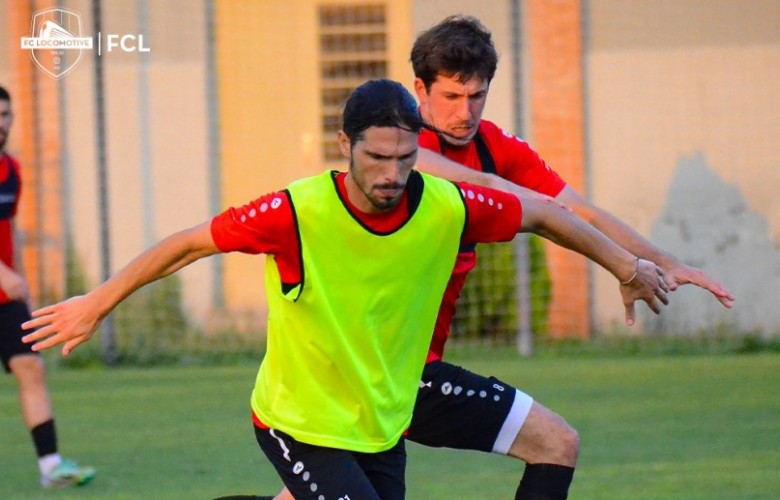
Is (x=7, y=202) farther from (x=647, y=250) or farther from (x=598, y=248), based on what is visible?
(x=598, y=248)

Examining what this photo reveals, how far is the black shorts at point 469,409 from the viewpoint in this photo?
5004 millimetres

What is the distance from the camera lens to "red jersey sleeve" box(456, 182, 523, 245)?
4.41 metres

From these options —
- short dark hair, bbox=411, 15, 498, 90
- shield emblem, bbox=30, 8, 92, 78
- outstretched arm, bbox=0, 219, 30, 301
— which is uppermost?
shield emblem, bbox=30, 8, 92, 78

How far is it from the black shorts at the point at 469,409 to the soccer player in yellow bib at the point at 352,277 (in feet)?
1.61

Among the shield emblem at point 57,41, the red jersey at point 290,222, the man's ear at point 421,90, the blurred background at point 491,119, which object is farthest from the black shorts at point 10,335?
the shield emblem at point 57,41

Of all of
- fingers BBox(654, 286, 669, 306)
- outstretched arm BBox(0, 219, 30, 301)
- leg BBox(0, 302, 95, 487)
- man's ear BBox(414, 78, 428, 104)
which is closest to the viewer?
A: fingers BBox(654, 286, 669, 306)

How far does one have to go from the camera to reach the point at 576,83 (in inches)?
531

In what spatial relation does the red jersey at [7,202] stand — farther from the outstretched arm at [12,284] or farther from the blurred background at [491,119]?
the blurred background at [491,119]

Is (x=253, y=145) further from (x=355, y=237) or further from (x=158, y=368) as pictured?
(x=355, y=237)

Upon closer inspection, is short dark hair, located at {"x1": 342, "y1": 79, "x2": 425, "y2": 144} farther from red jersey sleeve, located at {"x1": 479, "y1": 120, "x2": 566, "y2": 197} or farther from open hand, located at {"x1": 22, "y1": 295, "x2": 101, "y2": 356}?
red jersey sleeve, located at {"x1": 479, "y1": 120, "x2": 566, "y2": 197}

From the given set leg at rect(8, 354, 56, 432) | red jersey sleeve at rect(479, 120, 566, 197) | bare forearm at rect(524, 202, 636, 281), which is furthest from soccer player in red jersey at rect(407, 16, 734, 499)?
leg at rect(8, 354, 56, 432)

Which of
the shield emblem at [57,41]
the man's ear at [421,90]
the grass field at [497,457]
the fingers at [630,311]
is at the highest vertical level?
the shield emblem at [57,41]

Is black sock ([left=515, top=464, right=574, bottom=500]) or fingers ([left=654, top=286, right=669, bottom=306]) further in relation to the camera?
black sock ([left=515, top=464, right=574, bottom=500])

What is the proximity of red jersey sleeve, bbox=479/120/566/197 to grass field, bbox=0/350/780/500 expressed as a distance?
1736 millimetres
